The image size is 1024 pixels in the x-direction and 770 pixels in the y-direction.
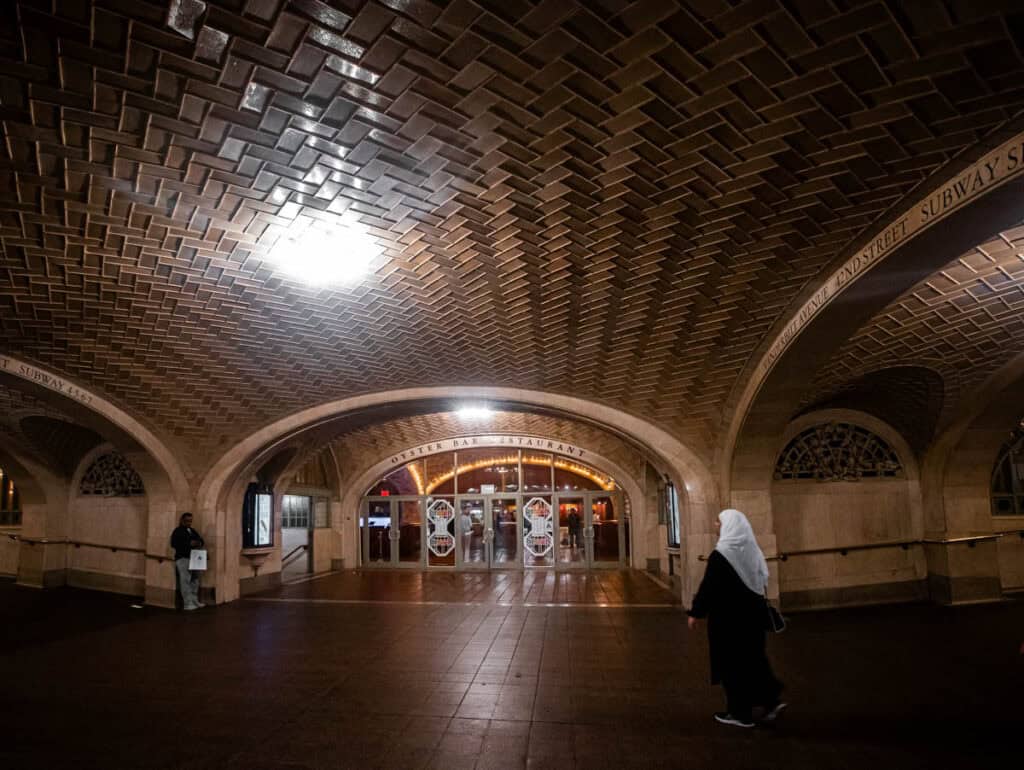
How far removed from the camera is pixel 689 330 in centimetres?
641

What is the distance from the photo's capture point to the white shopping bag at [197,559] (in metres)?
9.21

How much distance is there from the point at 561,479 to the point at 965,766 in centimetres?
1128

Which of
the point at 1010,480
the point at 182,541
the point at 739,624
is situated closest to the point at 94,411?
the point at 182,541

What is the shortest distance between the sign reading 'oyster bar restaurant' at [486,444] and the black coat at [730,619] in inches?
391

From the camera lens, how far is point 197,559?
9.24 meters

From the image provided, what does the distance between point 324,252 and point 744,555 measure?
3.83m

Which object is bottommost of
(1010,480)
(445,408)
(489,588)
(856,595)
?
(489,588)

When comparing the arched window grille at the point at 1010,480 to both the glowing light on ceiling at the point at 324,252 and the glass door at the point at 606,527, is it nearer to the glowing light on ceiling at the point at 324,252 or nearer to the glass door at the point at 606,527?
the glass door at the point at 606,527

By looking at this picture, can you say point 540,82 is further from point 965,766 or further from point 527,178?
point 965,766

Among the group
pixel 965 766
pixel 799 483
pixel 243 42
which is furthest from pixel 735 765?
pixel 799 483

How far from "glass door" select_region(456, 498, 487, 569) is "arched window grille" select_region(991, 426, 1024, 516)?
931 centimetres

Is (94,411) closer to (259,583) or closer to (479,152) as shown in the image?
(259,583)

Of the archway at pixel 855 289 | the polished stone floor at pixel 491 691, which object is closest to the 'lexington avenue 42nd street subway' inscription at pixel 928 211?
the archway at pixel 855 289

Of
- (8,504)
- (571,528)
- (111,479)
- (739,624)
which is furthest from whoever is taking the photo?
(571,528)
